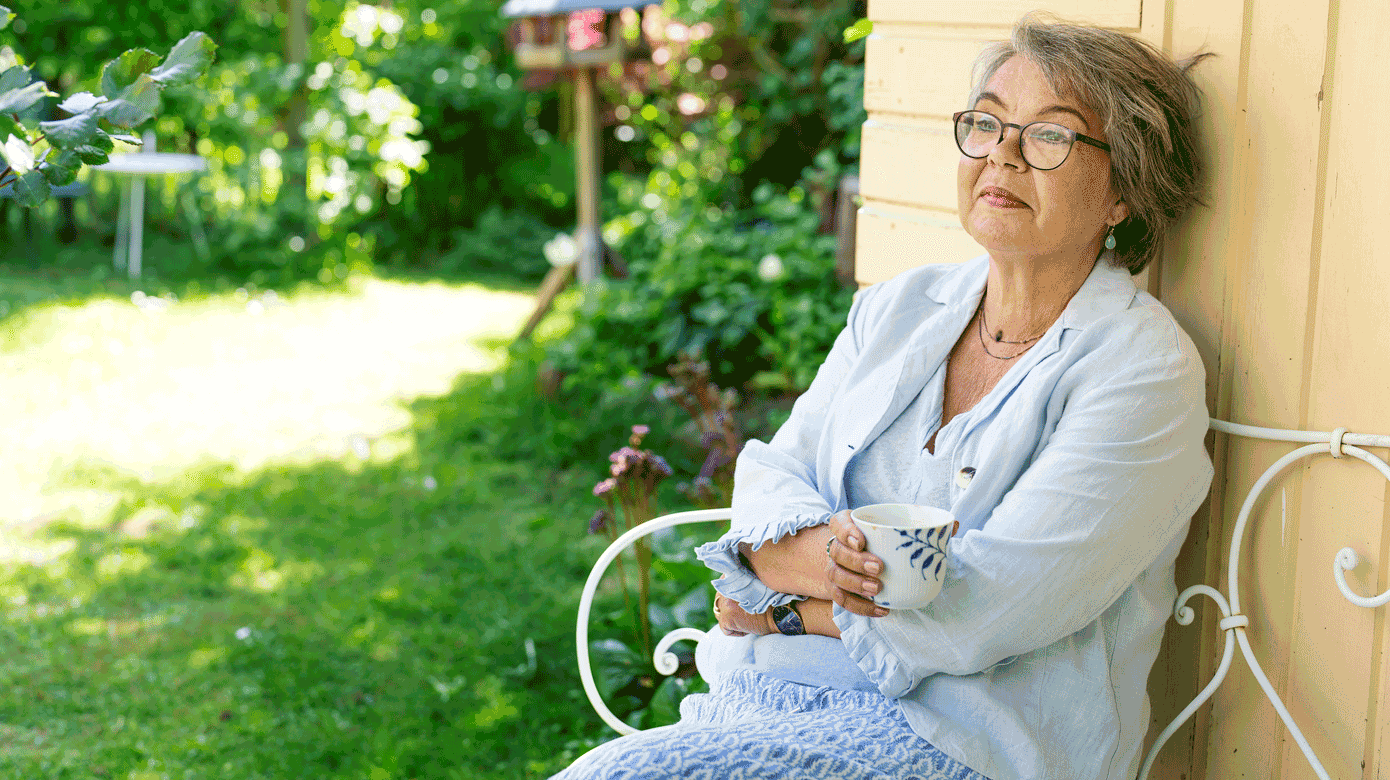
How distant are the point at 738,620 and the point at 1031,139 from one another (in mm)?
802

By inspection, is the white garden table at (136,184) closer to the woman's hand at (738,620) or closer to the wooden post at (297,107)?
the wooden post at (297,107)

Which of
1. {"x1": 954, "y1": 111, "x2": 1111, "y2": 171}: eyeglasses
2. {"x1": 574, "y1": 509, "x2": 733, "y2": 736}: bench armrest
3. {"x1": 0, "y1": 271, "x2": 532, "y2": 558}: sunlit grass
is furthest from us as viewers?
{"x1": 0, "y1": 271, "x2": 532, "y2": 558}: sunlit grass

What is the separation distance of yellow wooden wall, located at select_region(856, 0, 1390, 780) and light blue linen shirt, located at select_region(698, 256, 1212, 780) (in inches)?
3.4

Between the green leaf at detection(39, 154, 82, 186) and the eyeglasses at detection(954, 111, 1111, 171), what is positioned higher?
the eyeglasses at detection(954, 111, 1111, 171)

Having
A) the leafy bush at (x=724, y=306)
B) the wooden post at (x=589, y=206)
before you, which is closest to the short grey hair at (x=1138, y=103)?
the leafy bush at (x=724, y=306)

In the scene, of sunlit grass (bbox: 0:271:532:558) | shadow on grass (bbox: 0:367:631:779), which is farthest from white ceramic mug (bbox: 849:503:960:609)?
sunlit grass (bbox: 0:271:532:558)

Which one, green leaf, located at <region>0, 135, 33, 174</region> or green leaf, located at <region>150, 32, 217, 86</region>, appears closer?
green leaf, located at <region>0, 135, 33, 174</region>

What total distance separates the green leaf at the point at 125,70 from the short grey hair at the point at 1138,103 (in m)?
1.16

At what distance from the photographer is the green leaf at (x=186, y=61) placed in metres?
1.44

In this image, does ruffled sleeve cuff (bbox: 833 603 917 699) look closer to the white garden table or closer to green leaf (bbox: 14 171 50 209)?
green leaf (bbox: 14 171 50 209)

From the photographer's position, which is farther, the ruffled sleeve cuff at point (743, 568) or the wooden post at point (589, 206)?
the wooden post at point (589, 206)

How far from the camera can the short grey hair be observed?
153 centimetres

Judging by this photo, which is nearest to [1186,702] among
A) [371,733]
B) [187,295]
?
[371,733]

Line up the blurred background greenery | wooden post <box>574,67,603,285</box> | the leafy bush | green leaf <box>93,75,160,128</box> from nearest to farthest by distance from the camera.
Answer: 1. green leaf <box>93,75,160,128</box>
2. the blurred background greenery
3. the leafy bush
4. wooden post <box>574,67,603,285</box>
